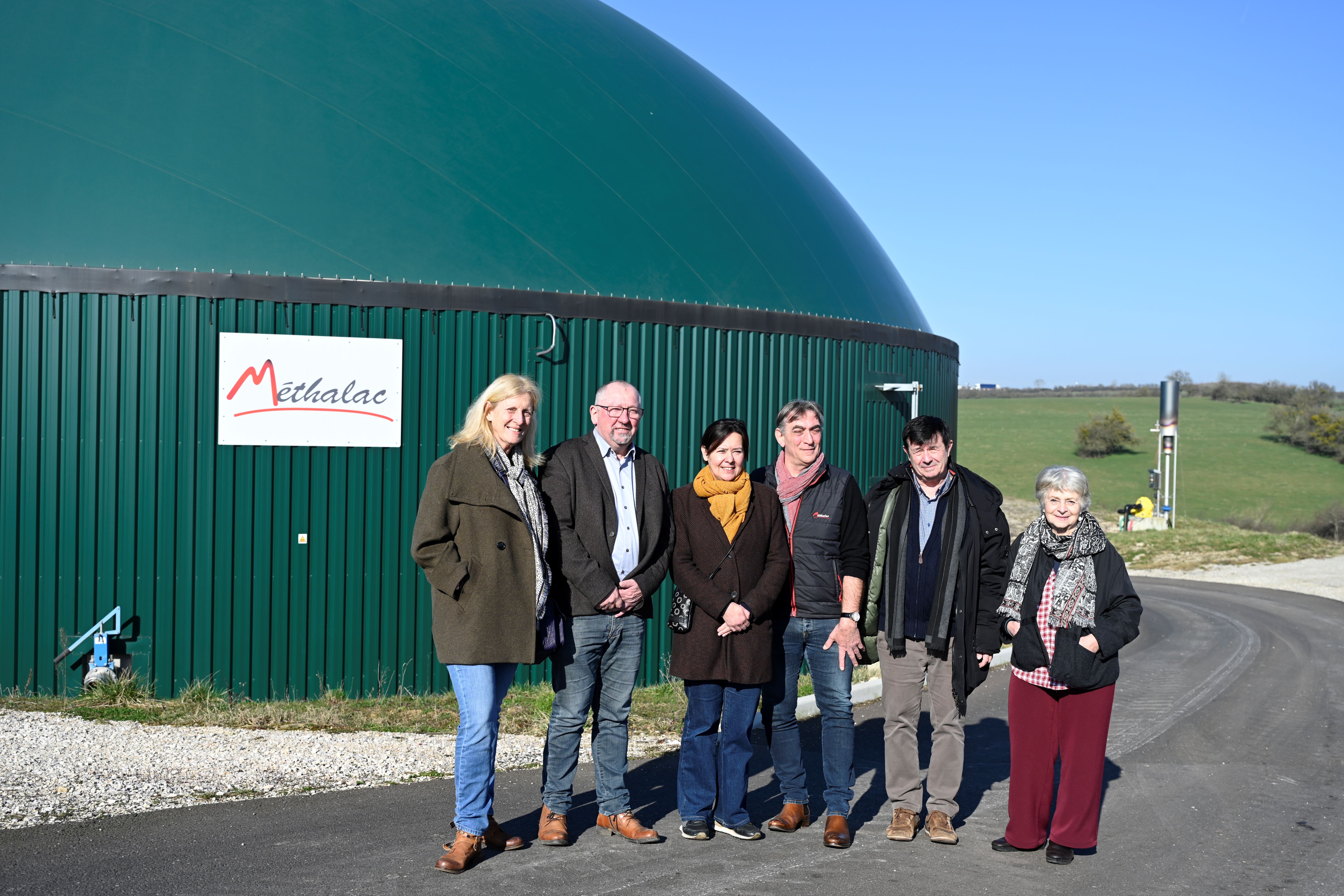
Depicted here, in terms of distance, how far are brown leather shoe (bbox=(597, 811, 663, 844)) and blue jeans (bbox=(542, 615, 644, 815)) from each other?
3 centimetres

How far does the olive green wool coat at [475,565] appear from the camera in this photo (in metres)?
4.52

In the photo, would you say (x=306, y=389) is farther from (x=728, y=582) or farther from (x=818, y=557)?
(x=818, y=557)

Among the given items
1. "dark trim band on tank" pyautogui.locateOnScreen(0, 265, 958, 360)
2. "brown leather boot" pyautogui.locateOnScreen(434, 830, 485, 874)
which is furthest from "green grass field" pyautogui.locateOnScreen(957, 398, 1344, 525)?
"brown leather boot" pyautogui.locateOnScreen(434, 830, 485, 874)

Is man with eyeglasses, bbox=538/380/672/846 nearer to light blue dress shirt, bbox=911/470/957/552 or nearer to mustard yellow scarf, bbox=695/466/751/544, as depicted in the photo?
mustard yellow scarf, bbox=695/466/751/544

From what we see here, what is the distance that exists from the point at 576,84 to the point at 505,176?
190 centimetres

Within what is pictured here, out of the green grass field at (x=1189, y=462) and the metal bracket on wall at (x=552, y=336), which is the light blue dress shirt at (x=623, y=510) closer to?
the metal bracket on wall at (x=552, y=336)

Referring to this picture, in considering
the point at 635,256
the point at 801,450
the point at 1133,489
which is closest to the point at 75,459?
the point at 635,256

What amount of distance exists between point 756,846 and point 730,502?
157 centimetres

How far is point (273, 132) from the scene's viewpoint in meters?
8.90

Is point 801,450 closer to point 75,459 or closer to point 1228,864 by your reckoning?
point 1228,864

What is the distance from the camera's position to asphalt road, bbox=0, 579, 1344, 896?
14.4ft

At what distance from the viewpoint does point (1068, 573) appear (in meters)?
4.84

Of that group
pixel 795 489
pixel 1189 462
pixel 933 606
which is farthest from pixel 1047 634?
pixel 1189 462

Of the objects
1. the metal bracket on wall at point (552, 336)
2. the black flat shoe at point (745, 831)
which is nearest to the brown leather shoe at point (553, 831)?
the black flat shoe at point (745, 831)
